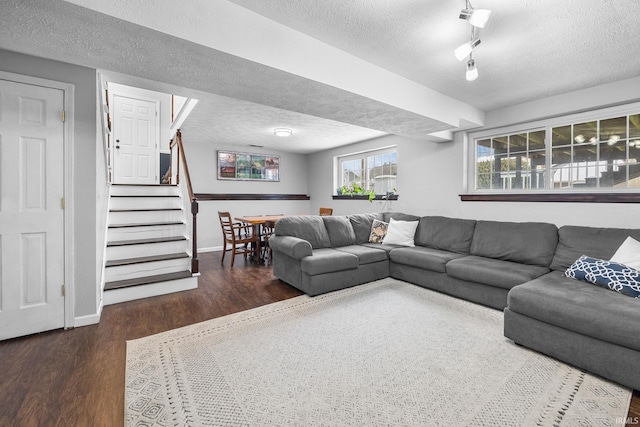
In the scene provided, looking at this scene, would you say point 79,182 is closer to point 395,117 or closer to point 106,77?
point 106,77

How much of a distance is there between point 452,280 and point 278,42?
2.93 metres

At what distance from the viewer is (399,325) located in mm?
2551

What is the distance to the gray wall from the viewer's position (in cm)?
247

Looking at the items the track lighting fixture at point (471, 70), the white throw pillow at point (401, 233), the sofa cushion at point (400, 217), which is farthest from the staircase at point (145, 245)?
the track lighting fixture at point (471, 70)

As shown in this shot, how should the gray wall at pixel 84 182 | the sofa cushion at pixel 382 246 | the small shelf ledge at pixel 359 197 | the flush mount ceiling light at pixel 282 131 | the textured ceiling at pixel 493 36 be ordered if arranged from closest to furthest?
the textured ceiling at pixel 493 36
the gray wall at pixel 84 182
the sofa cushion at pixel 382 246
the flush mount ceiling light at pixel 282 131
the small shelf ledge at pixel 359 197

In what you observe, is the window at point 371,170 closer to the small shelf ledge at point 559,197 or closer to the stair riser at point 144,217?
the small shelf ledge at point 559,197

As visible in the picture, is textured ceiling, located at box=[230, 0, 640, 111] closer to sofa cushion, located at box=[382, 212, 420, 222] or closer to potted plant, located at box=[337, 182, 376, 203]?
sofa cushion, located at box=[382, 212, 420, 222]

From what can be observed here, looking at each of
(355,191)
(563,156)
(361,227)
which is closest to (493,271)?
(563,156)

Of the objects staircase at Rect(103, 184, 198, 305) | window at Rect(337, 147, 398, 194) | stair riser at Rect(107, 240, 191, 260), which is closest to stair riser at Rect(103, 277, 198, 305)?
staircase at Rect(103, 184, 198, 305)

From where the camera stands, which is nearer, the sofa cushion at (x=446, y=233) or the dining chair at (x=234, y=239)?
the sofa cushion at (x=446, y=233)

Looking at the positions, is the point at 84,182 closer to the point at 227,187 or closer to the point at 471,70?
the point at 471,70

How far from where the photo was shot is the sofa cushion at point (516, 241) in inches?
122

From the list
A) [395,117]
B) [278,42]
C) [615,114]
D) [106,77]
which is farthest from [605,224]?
[106,77]

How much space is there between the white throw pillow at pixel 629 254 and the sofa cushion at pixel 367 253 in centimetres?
222
